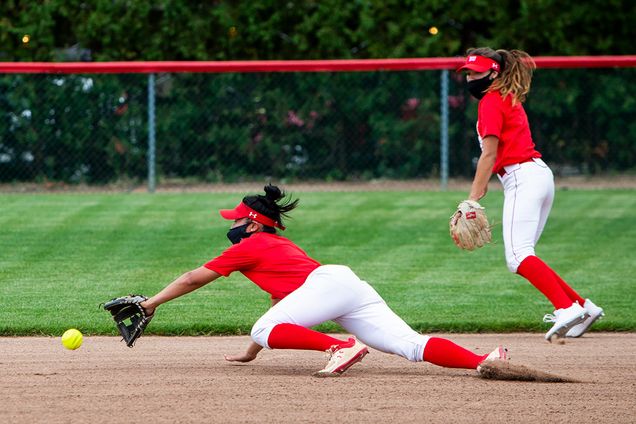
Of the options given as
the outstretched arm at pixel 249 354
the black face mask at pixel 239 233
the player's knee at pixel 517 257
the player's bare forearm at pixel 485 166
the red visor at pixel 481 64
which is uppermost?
the red visor at pixel 481 64

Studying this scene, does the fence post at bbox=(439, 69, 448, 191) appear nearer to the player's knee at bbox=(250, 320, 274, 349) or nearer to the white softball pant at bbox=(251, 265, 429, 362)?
the white softball pant at bbox=(251, 265, 429, 362)

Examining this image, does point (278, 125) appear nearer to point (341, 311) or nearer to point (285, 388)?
point (341, 311)

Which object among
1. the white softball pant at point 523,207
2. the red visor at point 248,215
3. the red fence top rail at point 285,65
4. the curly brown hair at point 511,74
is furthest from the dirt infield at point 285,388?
the red fence top rail at point 285,65

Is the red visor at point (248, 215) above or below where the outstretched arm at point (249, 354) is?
above

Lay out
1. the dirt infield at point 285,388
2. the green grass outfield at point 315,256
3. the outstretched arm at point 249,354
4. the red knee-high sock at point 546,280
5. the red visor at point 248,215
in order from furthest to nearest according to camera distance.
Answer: the green grass outfield at point 315,256, the red knee-high sock at point 546,280, the outstretched arm at point 249,354, the red visor at point 248,215, the dirt infield at point 285,388

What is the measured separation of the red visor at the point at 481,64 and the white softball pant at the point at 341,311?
1729 millimetres

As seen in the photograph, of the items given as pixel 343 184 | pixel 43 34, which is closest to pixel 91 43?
pixel 43 34

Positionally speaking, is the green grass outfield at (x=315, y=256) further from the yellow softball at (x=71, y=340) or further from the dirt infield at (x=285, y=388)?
the yellow softball at (x=71, y=340)

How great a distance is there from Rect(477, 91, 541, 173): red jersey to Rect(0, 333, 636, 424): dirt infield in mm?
1297

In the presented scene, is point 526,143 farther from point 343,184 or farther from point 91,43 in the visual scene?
point 91,43

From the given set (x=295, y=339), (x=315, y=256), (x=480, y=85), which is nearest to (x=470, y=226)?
(x=480, y=85)

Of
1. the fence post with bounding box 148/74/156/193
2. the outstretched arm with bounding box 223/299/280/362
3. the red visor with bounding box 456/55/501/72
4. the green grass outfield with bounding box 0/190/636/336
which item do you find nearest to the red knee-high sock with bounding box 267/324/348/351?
the outstretched arm with bounding box 223/299/280/362

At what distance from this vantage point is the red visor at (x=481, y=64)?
760cm

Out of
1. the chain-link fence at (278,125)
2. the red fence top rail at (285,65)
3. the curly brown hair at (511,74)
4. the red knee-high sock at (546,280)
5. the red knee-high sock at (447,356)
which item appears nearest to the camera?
the red knee-high sock at (447,356)
